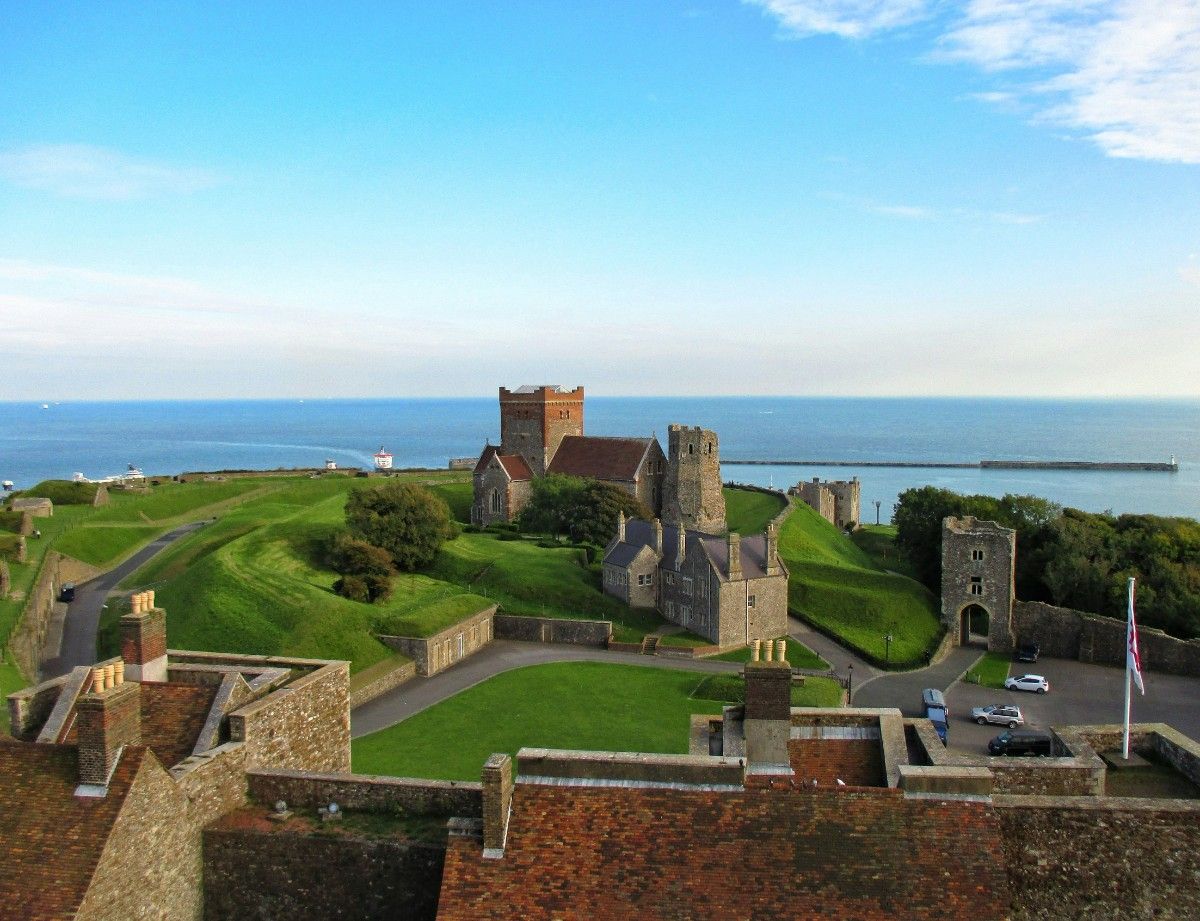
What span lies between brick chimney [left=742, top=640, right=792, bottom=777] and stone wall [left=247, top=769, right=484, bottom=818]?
12.5ft

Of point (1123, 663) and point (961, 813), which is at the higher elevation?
point (961, 813)

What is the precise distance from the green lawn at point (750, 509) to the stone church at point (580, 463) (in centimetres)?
184

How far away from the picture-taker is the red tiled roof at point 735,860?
384 inches

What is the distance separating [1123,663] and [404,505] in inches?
1492

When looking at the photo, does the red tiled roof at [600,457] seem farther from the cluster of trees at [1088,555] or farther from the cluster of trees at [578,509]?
the cluster of trees at [1088,555]

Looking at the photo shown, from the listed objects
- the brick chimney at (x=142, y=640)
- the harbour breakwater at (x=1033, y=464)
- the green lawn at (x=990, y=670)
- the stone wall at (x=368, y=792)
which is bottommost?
the green lawn at (x=990, y=670)

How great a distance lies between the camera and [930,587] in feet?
188

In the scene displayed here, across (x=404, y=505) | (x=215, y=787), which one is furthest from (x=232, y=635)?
(x=215, y=787)

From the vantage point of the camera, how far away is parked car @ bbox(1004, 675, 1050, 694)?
3853 centimetres

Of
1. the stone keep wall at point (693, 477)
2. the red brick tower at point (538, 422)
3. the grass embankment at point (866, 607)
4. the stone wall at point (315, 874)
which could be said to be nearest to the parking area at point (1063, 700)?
the grass embankment at point (866, 607)

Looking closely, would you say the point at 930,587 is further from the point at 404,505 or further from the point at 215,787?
the point at 215,787

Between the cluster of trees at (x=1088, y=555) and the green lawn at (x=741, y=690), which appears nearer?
the green lawn at (x=741, y=690)

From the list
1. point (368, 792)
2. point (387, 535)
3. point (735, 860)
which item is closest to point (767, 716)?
point (735, 860)

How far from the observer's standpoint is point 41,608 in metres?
41.2
